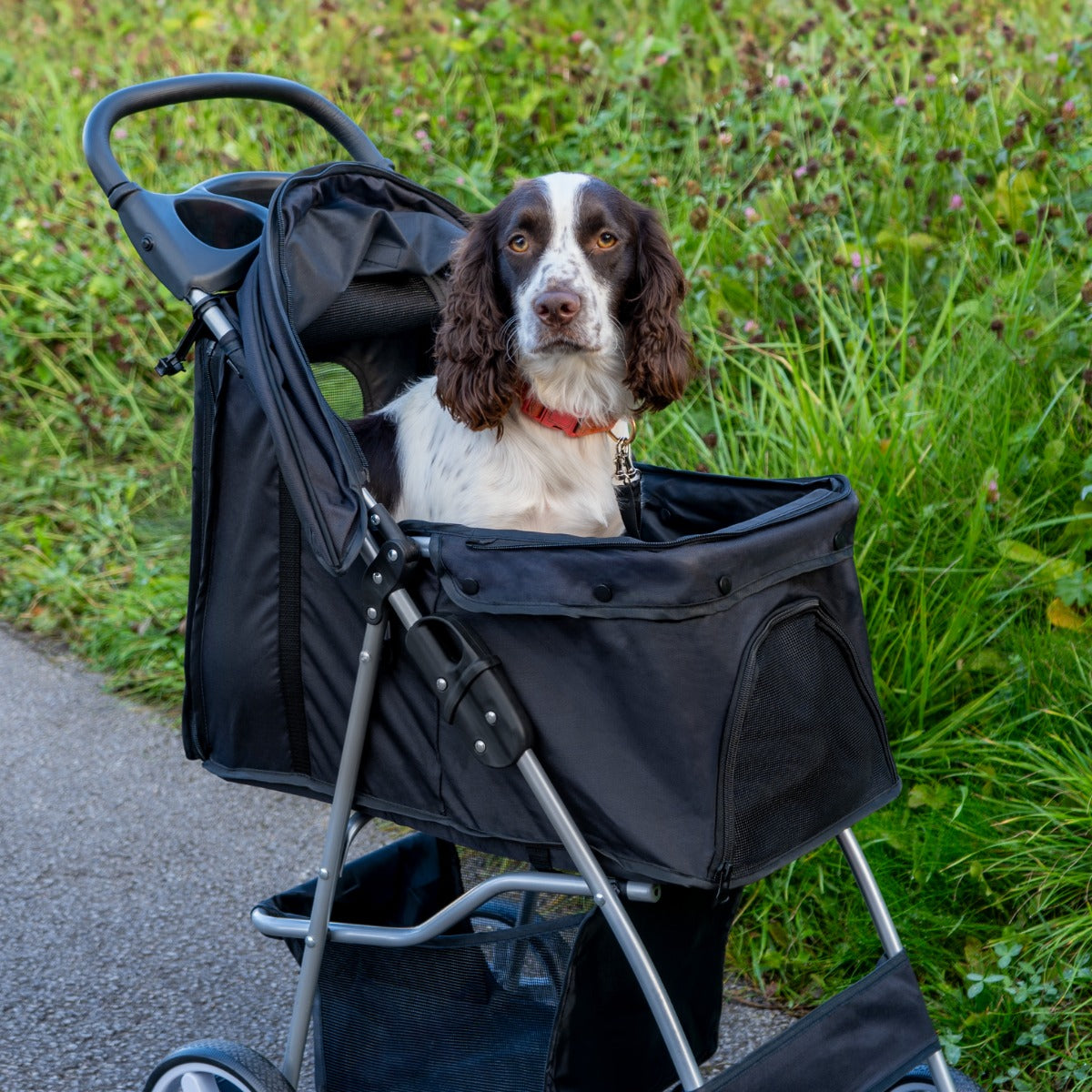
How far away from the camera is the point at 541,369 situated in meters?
2.60

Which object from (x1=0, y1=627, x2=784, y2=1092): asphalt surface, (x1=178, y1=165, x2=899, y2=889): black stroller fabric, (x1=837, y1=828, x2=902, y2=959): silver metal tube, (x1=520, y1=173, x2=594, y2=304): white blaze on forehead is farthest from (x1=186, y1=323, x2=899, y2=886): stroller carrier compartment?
(x1=0, y1=627, x2=784, y2=1092): asphalt surface

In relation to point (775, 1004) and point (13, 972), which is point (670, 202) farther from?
point (13, 972)

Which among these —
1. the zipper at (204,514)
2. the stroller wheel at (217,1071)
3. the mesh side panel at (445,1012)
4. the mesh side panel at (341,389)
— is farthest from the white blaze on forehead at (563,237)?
the stroller wheel at (217,1071)

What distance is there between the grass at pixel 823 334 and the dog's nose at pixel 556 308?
43.7 inches

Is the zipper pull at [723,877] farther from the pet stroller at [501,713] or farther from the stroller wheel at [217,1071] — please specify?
the stroller wheel at [217,1071]

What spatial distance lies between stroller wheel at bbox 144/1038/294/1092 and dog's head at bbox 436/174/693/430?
3.92ft

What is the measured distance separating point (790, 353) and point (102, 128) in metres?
2.08

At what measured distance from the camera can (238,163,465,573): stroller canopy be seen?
6.67 feet

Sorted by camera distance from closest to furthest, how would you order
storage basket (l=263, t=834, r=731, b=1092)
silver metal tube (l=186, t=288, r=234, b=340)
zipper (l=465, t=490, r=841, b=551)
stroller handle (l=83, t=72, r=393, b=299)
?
zipper (l=465, t=490, r=841, b=551) < storage basket (l=263, t=834, r=731, b=1092) < silver metal tube (l=186, t=288, r=234, b=340) < stroller handle (l=83, t=72, r=393, b=299)

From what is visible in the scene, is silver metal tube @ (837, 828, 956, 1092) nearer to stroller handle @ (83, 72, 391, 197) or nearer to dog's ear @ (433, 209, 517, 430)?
dog's ear @ (433, 209, 517, 430)

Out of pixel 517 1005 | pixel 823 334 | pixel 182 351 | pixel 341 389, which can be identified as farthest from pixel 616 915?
pixel 823 334

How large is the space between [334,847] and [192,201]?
1.31m

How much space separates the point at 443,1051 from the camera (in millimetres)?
2211

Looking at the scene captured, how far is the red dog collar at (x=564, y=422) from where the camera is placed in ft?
8.48
